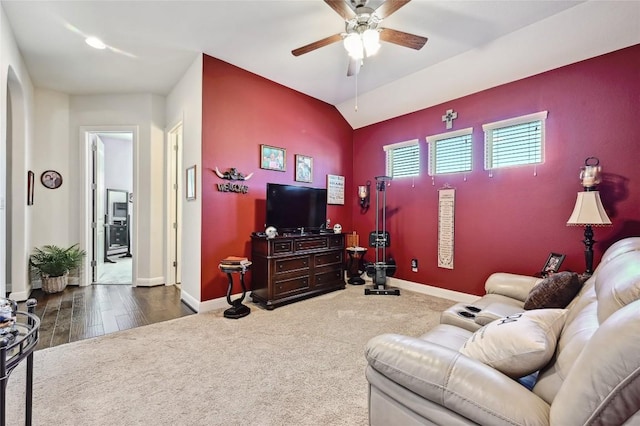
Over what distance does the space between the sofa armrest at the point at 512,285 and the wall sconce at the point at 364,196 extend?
2532 millimetres

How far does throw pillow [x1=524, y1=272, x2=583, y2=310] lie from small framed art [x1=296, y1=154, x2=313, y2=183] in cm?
323

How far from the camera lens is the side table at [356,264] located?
4734 mm

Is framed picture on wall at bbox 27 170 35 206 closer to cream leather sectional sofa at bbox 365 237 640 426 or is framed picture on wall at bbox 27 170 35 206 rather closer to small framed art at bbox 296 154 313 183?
small framed art at bbox 296 154 313 183

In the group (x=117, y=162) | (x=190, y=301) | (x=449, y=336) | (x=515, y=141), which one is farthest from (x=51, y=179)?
(x=515, y=141)

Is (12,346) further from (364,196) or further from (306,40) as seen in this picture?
(364,196)

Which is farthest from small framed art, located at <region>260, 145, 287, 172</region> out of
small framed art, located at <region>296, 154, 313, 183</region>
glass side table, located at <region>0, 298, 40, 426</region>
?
glass side table, located at <region>0, 298, 40, 426</region>

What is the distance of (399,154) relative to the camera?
15.2 ft

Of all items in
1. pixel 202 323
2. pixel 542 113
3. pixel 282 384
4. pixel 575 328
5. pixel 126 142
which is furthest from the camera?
pixel 126 142

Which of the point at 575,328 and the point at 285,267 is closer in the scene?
the point at 575,328

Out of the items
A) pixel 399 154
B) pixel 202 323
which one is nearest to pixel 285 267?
pixel 202 323

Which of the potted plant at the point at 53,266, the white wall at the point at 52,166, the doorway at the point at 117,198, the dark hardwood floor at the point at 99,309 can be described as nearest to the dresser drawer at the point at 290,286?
the dark hardwood floor at the point at 99,309

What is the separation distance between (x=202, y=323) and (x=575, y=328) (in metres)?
3.00

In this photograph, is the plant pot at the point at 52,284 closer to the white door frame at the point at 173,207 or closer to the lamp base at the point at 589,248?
the white door frame at the point at 173,207

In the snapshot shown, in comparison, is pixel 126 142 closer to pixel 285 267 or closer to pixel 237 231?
pixel 237 231
